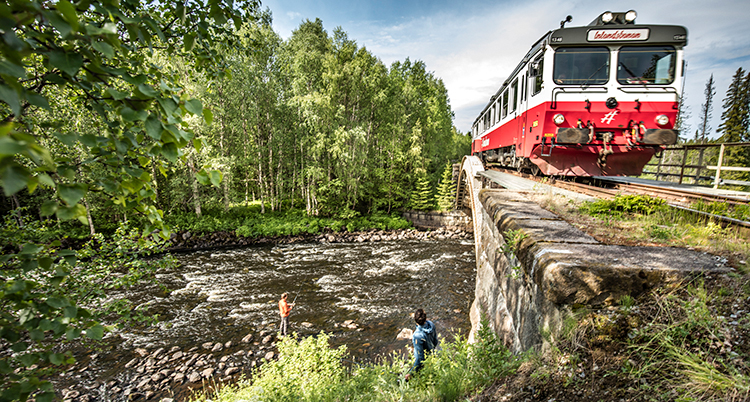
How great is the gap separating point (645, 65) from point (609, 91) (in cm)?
85

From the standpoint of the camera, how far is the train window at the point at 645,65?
600cm

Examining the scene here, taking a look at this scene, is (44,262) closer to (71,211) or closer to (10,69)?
(71,211)

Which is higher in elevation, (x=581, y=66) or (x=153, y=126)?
(x=581, y=66)

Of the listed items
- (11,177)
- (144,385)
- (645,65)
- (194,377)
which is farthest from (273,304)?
(645,65)

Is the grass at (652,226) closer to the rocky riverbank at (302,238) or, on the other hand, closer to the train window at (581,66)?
the train window at (581,66)

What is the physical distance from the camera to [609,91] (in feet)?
20.4

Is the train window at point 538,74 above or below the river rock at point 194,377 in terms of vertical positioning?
above

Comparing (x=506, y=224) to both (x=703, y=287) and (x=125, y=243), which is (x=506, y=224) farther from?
(x=125, y=243)

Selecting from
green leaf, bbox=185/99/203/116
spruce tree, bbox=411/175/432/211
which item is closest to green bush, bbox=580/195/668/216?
green leaf, bbox=185/99/203/116

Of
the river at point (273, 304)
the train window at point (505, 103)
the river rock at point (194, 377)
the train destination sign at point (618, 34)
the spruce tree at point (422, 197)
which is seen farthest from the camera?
the spruce tree at point (422, 197)

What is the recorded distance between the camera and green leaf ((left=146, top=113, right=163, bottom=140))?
3.67 feet

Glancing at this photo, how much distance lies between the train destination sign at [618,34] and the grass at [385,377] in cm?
625

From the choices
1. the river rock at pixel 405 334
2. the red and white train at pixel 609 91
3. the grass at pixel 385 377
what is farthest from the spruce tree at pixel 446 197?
the grass at pixel 385 377

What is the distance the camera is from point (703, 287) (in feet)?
5.75
